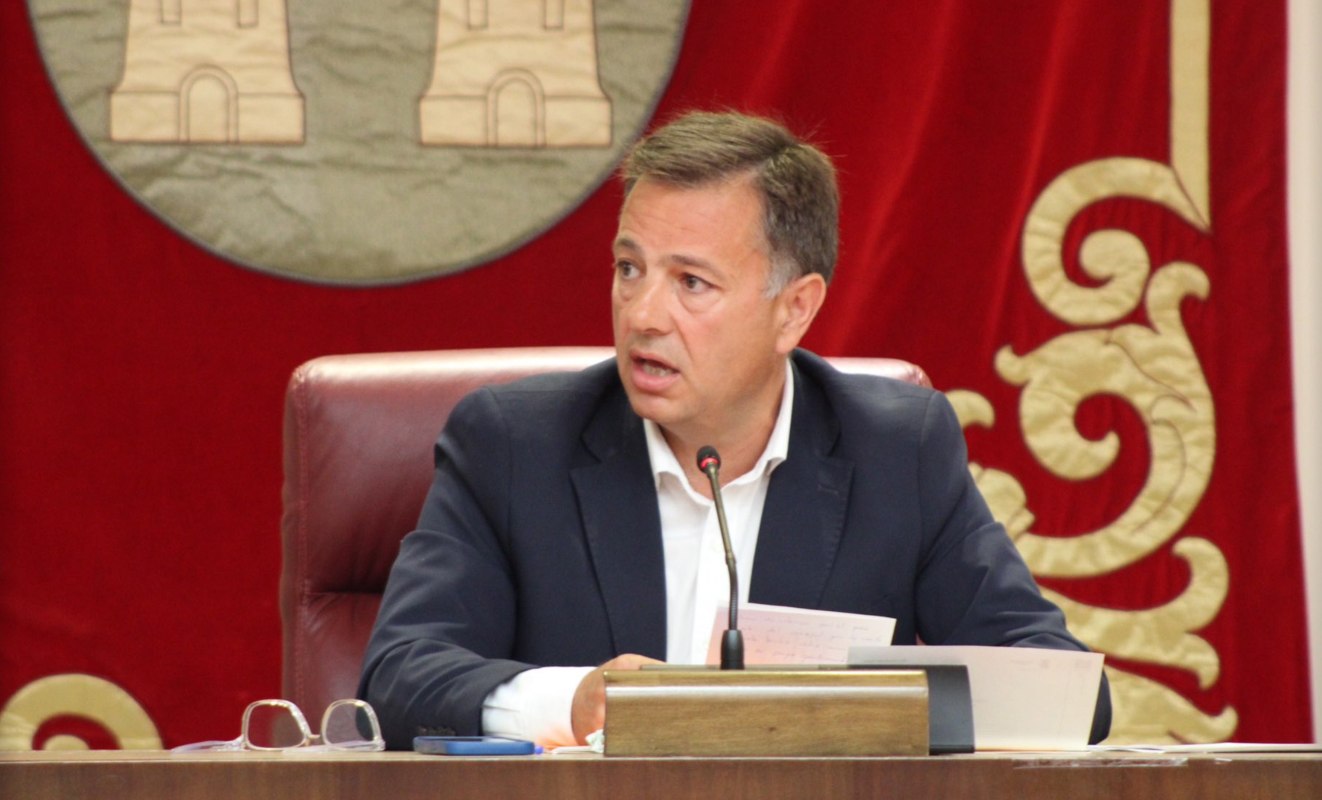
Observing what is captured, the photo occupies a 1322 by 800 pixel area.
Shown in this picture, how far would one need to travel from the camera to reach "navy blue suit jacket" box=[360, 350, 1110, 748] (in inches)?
81.6

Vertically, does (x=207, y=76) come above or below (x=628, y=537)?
above

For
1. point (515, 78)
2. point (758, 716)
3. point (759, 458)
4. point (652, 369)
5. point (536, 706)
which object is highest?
point (515, 78)

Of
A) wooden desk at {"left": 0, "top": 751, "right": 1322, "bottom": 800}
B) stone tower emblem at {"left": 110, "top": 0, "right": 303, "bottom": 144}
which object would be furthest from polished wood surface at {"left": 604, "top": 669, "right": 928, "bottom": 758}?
stone tower emblem at {"left": 110, "top": 0, "right": 303, "bottom": 144}

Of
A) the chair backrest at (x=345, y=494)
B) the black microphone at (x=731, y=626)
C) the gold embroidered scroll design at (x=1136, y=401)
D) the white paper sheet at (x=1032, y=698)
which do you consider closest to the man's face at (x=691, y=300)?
the chair backrest at (x=345, y=494)

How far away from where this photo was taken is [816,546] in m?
2.11

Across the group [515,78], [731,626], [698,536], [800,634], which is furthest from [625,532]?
[515,78]

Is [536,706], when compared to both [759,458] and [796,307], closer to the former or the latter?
[759,458]

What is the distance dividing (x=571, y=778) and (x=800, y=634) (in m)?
0.53

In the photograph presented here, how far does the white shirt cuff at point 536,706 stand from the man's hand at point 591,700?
0.06 ft

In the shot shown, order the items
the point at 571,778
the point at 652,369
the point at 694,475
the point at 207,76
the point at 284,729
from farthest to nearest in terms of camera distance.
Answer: the point at 207,76
the point at 694,475
the point at 652,369
the point at 284,729
the point at 571,778

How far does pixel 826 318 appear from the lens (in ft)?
9.97

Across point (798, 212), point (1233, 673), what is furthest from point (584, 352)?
point (1233, 673)

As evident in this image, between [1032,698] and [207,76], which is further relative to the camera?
[207,76]

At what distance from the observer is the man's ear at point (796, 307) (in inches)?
86.8
